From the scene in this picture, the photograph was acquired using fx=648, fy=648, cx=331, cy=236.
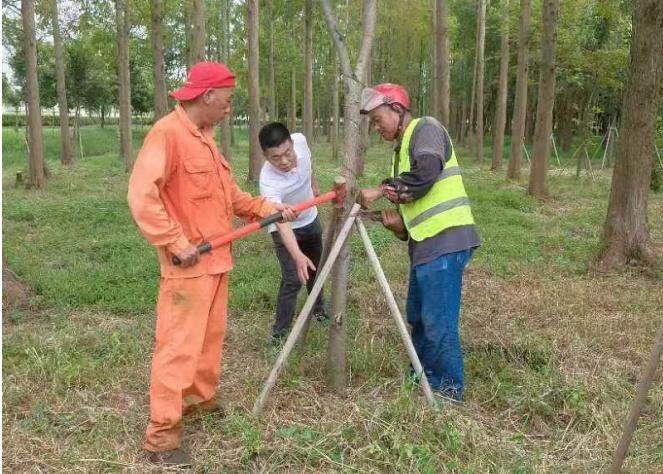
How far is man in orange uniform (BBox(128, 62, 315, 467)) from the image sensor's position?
3021mm

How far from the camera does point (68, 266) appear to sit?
6.82 meters

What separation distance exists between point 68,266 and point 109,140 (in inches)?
972

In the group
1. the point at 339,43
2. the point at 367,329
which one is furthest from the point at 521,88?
the point at 339,43

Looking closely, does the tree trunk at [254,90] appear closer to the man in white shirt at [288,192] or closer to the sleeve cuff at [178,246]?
the man in white shirt at [288,192]

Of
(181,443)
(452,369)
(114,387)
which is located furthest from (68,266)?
(452,369)

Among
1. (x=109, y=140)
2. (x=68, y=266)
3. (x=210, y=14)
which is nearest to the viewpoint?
(x=68, y=266)

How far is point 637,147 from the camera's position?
6.63m

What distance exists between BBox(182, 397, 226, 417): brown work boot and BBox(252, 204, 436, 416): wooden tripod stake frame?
224 mm

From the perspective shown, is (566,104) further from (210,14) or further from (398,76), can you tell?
(210,14)

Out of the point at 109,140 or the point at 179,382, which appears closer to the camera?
the point at 179,382

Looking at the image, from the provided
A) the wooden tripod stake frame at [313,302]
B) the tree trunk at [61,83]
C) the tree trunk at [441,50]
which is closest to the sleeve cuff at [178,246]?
the wooden tripod stake frame at [313,302]

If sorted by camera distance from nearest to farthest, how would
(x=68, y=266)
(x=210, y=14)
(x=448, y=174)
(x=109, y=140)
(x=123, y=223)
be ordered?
(x=448, y=174) < (x=68, y=266) < (x=123, y=223) < (x=210, y=14) < (x=109, y=140)

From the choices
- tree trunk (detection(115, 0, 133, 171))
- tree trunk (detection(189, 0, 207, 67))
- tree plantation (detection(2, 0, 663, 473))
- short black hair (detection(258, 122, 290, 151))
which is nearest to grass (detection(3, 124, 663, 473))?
tree plantation (detection(2, 0, 663, 473))

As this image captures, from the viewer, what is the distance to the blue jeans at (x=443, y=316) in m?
3.68
